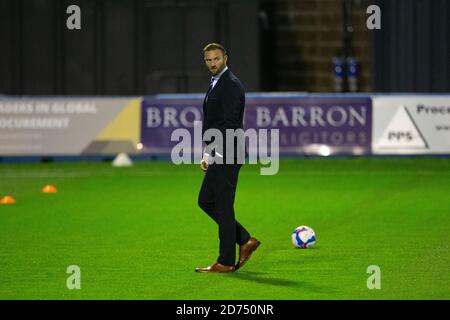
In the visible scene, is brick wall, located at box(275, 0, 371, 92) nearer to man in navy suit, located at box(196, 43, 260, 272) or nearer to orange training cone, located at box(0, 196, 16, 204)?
orange training cone, located at box(0, 196, 16, 204)

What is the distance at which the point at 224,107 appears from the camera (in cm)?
1140

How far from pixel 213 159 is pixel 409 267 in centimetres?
232

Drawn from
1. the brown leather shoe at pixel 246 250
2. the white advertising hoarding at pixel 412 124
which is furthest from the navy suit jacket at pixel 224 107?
the white advertising hoarding at pixel 412 124

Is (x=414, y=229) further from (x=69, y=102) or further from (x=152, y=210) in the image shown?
Result: (x=69, y=102)

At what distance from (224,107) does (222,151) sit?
42cm

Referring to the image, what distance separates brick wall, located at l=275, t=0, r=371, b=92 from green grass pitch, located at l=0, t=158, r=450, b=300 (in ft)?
16.6

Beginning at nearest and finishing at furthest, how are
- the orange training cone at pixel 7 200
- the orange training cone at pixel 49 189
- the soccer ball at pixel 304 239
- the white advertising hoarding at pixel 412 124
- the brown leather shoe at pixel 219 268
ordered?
the brown leather shoe at pixel 219 268, the soccer ball at pixel 304 239, the orange training cone at pixel 7 200, the orange training cone at pixel 49 189, the white advertising hoarding at pixel 412 124

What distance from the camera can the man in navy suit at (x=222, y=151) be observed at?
1141 centimetres

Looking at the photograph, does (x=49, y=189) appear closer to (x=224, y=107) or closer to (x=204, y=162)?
(x=204, y=162)

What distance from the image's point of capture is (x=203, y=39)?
28406 mm

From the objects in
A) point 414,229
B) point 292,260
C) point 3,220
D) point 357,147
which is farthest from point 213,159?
point 357,147

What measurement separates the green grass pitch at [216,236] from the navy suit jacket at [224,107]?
1394mm

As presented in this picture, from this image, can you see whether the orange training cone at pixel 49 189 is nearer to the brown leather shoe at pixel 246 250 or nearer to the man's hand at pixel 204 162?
the brown leather shoe at pixel 246 250

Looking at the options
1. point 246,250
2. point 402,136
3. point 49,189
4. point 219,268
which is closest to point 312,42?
point 402,136
